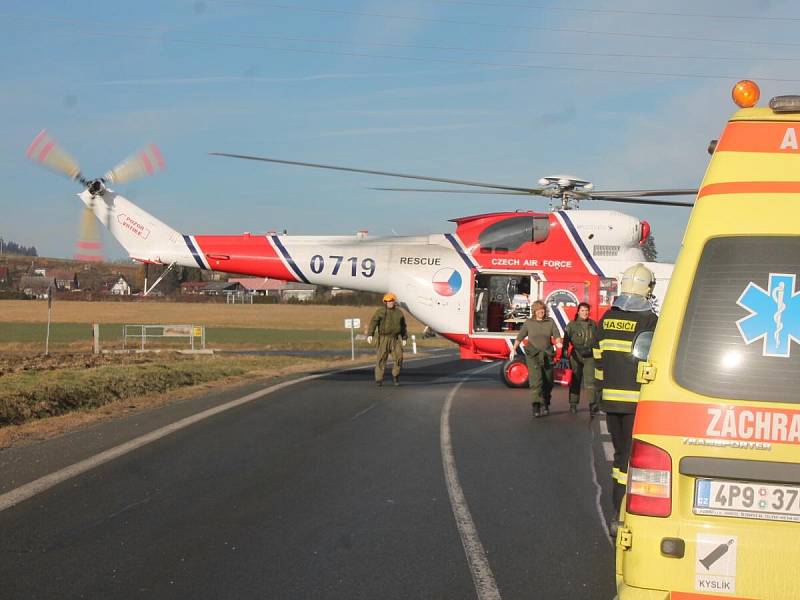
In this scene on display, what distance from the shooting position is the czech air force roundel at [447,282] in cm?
1984

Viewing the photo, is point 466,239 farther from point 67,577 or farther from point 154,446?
point 67,577

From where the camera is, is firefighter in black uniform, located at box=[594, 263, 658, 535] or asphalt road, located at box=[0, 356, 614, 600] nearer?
asphalt road, located at box=[0, 356, 614, 600]

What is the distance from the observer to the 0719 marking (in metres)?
20.6

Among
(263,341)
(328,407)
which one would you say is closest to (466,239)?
(328,407)

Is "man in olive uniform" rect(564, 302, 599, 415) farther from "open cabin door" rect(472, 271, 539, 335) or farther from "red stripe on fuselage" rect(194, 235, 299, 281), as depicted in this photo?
"red stripe on fuselage" rect(194, 235, 299, 281)

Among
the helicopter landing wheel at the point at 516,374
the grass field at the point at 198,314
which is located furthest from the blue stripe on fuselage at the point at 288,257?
the grass field at the point at 198,314

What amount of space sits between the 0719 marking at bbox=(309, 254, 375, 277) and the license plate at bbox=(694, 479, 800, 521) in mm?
16734

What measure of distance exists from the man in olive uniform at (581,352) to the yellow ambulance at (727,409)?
931 centimetres

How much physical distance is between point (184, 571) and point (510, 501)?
10.1ft

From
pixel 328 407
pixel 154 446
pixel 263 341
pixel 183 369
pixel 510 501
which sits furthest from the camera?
pixel 263 341

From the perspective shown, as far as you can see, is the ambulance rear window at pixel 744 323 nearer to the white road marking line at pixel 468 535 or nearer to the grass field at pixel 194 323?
the white road marking line at pixel 468 535

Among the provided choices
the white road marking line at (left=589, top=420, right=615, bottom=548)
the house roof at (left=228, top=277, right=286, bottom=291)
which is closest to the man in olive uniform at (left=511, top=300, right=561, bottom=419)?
the white road marking line at (left=589, top=420, right=615, bottom=548)

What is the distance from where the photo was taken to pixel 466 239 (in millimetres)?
19891

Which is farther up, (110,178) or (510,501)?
(110,178)
